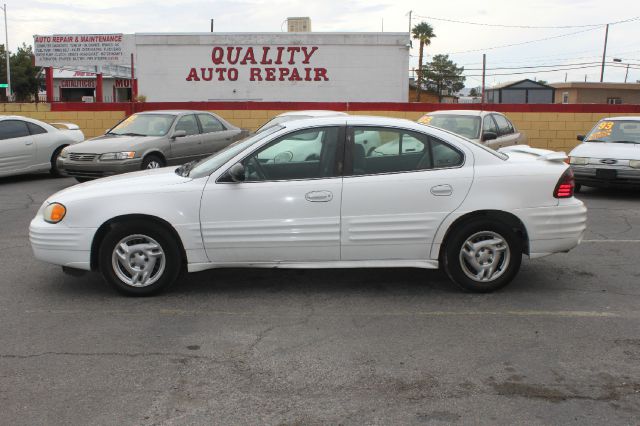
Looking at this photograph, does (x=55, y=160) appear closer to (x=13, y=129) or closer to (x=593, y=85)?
(x=13, y=129)

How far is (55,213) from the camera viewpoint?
5.66m

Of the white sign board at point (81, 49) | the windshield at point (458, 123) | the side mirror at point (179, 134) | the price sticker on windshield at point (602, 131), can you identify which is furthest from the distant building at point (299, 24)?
the price sticker on windshield at point (602, 131)

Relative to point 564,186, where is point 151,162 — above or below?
below

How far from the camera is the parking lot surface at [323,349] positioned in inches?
145

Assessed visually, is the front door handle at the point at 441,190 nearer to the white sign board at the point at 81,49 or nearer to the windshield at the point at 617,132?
the windshield at the point at 617,132

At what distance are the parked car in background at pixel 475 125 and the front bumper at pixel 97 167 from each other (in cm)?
534

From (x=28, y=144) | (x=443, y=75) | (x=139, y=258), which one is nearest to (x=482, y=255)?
(x=139, y=258)

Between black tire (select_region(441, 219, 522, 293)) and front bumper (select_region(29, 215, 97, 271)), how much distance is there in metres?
2.99

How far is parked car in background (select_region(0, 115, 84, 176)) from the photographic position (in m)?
13.7

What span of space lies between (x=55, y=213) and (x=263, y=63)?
20990mm

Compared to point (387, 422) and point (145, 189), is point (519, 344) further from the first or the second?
point (145, 189)

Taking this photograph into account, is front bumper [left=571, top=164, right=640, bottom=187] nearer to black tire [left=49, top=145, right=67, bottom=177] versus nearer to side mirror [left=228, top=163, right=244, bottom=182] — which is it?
side mirror [left=228, top=163, right=244, bottom=182]

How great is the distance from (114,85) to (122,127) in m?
44.0

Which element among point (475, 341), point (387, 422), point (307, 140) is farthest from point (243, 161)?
point (387, 422)
